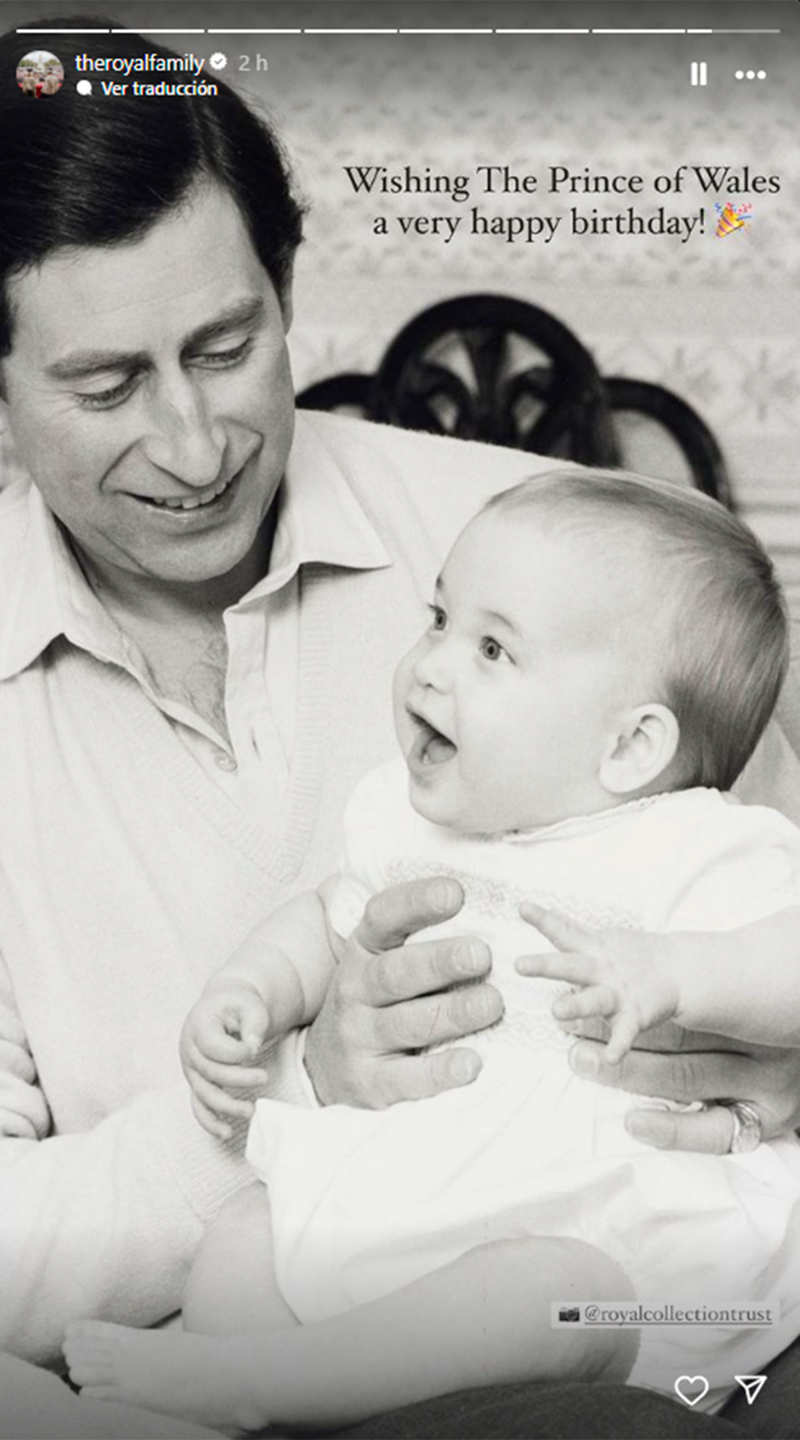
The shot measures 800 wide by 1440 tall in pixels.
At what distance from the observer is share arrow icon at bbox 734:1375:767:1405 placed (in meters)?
1.13

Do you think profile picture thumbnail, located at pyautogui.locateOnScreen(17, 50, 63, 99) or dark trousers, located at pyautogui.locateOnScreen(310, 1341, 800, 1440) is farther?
profile picture thumbnail, located at pyautogui.locateOnScreen(17, 50, 63, 99)

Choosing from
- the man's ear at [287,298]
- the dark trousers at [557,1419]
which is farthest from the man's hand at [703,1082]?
the man's ear at [287,298]

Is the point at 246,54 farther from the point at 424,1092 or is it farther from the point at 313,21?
the point at 424,1092

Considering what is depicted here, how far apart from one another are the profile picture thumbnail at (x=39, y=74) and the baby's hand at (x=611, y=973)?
2.22 feet

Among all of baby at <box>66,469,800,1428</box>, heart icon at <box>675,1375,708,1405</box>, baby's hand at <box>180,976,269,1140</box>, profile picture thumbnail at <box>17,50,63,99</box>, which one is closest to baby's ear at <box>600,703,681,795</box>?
baby at <box>66,469,800,1428</box>

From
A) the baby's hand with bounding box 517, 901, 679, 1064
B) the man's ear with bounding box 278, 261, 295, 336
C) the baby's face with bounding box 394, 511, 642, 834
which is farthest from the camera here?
the man's ear with bounding box 278, 261, 295, 336

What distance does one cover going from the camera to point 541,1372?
109 centimetres

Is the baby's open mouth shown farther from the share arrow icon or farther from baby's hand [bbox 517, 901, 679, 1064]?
the share arrow icon

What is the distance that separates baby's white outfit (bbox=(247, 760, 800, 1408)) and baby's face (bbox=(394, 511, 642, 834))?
32 mm

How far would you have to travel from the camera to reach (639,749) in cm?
112

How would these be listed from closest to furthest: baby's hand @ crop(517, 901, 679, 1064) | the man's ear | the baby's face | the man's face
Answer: baby's hand @ crop(517, 901, 679, 1064) < the baby's face < the man's face < the man's ear

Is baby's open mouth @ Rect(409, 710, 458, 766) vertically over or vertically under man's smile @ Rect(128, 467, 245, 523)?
under

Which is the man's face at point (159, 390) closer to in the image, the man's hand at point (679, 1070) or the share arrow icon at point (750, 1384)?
the man's hand at point (679, 1070)

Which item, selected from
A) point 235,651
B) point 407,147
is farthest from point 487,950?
point 407,147
